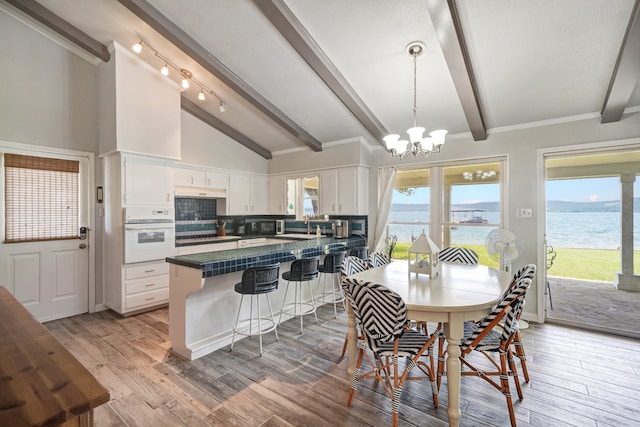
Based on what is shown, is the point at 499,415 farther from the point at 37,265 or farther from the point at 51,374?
the point at 37,265

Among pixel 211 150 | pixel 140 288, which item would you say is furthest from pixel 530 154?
pixel 140 288

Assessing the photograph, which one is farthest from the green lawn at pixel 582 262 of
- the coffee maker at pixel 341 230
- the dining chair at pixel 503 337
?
the dining chair at pixel 503 337

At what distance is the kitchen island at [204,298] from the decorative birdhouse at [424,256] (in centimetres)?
139

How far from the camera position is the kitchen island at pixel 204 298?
8.88 ft

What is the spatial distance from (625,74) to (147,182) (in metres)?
5.46

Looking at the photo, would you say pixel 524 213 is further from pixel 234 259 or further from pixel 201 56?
pixel 201 56

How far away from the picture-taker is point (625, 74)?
2.76 meters

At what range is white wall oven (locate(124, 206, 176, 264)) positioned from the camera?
3.84 meters

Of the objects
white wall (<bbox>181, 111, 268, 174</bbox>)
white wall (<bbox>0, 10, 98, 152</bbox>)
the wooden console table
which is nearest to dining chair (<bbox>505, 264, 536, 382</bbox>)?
the wooden console table

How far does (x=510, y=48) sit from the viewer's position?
2809 mm

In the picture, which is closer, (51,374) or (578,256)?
(51,374)

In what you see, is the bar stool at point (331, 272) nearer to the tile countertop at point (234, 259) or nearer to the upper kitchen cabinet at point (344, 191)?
the tile countertop at point (234, 259)

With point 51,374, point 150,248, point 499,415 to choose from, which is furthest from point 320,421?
point 150,248

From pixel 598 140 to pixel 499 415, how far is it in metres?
3.33
